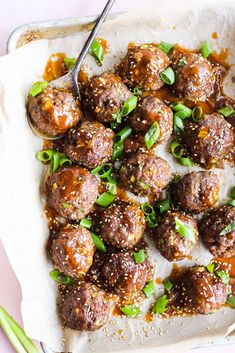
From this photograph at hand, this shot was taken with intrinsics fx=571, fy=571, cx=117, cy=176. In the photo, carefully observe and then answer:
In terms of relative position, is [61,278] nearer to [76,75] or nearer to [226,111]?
[76,75]

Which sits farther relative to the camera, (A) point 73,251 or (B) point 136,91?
(B) point 136,91

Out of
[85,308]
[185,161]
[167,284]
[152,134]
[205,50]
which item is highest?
[205,50]

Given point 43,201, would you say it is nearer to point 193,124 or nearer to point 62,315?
point 62,315

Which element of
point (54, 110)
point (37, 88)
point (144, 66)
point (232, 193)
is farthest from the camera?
point (232, 193)

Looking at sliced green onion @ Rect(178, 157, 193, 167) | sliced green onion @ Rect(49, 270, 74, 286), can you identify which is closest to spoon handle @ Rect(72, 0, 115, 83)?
sliced green onion @ Rect(178, 157, 193, 167)

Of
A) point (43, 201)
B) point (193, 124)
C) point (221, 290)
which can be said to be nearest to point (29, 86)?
point (43, 201)

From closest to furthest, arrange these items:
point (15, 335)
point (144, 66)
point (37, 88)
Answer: point (37, 88) → point (144, 66) → point (15, 335)

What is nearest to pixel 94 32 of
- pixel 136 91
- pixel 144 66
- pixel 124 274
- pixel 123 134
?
pixel 144 66
